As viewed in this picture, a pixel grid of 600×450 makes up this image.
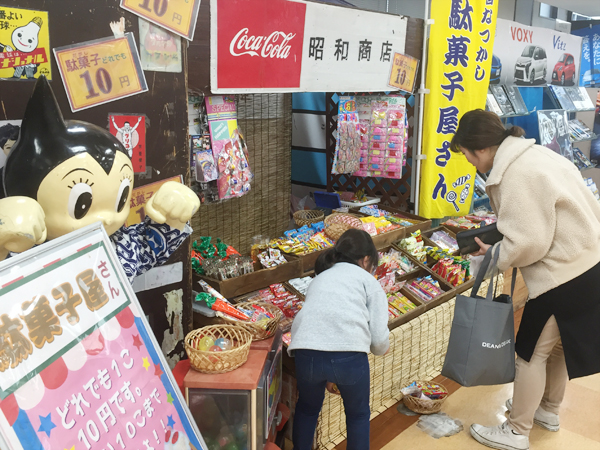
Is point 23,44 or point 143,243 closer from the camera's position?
point 23,44

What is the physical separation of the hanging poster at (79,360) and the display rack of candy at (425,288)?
2.28 m

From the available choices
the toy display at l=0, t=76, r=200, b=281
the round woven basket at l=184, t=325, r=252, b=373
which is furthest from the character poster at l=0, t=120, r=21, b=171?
the round woven basket at l=184, t=325, r=252, b=373

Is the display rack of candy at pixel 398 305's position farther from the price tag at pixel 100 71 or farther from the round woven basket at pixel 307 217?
the price tag at pixel 100 71

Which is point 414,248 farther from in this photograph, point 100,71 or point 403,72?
point 100,71

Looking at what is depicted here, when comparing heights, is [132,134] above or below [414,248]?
above

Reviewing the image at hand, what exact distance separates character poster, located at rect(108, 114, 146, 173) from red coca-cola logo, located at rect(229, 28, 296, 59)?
783mm

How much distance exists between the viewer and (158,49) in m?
2.39

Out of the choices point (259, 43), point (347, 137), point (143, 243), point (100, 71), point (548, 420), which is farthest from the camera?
point (347, 137)

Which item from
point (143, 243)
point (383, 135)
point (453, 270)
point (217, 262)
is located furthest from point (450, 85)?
point (143, 243)

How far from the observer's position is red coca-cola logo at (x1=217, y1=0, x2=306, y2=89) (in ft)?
9.30

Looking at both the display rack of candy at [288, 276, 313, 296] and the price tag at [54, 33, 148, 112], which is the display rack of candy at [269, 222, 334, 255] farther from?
the price tag at [54, 33, 148, 112]

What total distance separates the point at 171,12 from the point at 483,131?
5.23 ft

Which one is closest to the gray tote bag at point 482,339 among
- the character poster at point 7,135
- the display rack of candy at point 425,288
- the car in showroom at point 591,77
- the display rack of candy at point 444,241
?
the display rack of candy at point 425,288

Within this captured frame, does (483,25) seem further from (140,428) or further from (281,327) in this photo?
(140,428)
